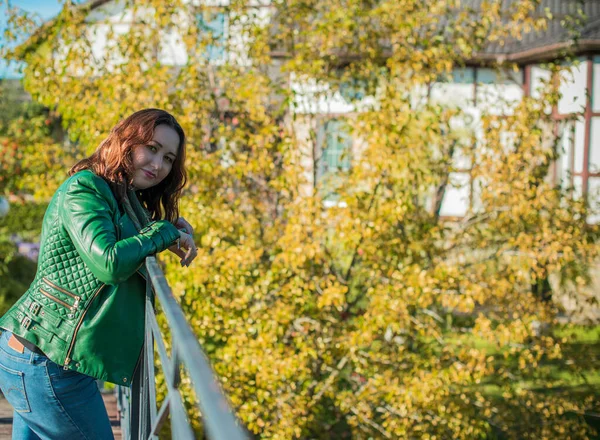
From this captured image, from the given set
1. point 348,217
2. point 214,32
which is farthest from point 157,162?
point 214,32

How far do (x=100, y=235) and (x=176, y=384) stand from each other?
0.58 meters

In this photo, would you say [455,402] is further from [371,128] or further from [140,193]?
[140,193]

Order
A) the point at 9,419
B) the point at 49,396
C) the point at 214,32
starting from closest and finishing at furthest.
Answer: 1. the point at 49,396
2. the point at 9,419
3. the point at 214,32

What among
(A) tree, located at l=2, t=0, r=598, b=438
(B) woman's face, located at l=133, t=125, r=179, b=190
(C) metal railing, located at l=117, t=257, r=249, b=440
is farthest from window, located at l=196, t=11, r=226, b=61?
(C) metal railing, located at l=117, t=257, r=249, b=440

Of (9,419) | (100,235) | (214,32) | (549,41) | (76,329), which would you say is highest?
(549,41)

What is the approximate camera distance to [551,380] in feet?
20.9

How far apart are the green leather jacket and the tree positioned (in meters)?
3.27

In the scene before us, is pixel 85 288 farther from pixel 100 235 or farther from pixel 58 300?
pixel 100 235

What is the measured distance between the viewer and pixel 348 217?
18.1 ft

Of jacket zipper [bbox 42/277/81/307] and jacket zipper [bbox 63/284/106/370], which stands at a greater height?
jacket zipper [bbox 42/277/81/307]

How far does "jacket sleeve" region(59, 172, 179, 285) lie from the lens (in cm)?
197

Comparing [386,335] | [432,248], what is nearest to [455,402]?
[386,335]

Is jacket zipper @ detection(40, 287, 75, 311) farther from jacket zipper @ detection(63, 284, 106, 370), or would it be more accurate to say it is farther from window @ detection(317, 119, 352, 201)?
window @ detection(317, 119, 352, 201)

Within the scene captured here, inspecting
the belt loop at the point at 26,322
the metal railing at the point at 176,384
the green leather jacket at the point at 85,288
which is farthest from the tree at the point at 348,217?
the belt loop at the point at 26,322
